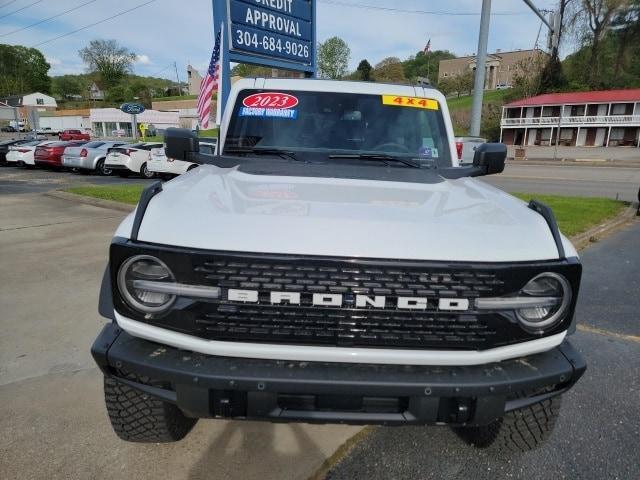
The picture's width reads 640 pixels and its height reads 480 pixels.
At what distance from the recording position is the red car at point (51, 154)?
66.8ft

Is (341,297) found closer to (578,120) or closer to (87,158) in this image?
(87,158)

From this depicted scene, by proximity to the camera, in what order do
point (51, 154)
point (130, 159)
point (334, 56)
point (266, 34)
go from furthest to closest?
1. point (334, 56)
2. point (51, 154)
3. point (130, 159)
4. point (266, 34)

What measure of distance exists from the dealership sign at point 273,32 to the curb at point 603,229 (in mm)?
6222

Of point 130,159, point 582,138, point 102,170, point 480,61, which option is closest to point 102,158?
point 102,170

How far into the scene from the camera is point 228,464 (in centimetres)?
233

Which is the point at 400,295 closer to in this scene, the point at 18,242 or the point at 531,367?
the point at 531,367

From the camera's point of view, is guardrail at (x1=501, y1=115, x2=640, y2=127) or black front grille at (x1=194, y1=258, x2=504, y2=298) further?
guardrail at (x1=501, y1=115, x2=640, y2=127)

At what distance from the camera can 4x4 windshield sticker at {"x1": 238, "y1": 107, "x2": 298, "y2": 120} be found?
3340mm

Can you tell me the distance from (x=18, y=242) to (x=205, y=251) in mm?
6337

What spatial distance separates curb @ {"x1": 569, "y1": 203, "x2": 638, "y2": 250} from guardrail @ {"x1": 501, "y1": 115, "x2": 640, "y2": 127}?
145 ft

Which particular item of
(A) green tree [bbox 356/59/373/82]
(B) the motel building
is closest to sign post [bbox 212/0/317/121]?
(A) green tree [bbox 356/59/373/82]

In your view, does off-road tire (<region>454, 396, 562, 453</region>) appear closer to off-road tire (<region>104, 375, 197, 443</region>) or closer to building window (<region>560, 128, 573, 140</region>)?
off-road tire (<region>104, 375, 197, 443</region>)

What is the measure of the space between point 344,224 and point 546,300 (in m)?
0.90

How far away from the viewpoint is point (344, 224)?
73.4 inches
